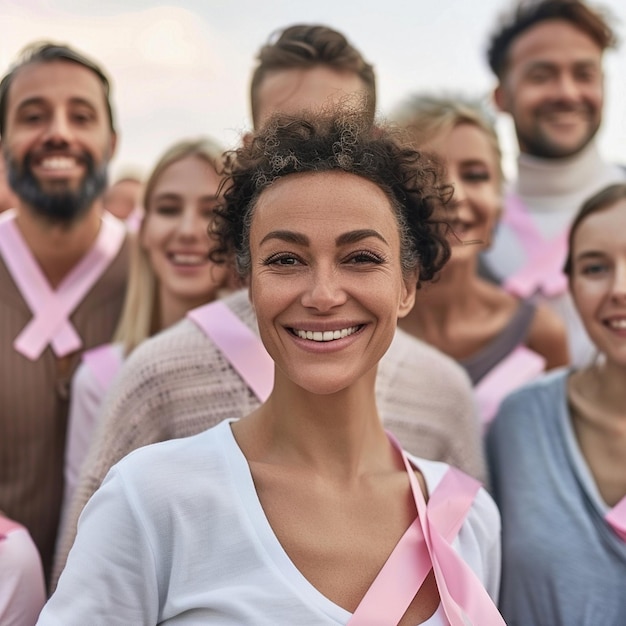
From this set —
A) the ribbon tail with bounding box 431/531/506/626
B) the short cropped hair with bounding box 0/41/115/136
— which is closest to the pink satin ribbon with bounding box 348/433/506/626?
the ribbon tail with bounding box 431/531/506/626

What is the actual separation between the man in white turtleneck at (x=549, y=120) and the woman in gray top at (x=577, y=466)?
162 centimetres

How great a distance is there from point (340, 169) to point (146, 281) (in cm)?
204

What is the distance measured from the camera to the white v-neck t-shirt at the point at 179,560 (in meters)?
1.91

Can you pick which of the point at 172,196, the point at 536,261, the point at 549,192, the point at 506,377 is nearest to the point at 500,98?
the point at 549,192

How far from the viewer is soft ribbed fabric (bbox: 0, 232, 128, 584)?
3723 mm

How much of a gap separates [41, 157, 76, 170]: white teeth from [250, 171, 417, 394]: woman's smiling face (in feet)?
7.45

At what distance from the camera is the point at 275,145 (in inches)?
83.6

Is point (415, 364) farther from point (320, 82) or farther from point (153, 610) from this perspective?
point (153, 610)

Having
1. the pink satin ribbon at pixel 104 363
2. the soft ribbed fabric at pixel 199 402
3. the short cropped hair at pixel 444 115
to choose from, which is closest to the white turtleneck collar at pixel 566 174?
the short cropped hair at pixel 444 115

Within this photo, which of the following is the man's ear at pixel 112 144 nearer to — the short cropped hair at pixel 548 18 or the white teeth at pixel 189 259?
the white teeth at pixel 189 259

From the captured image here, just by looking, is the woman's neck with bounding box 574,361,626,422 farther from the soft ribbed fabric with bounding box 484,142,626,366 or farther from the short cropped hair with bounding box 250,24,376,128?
the soft ribbed fabric with bounding box 484,142,626,366

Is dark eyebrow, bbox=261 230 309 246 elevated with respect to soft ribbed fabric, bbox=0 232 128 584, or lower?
elevated

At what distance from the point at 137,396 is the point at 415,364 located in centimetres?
88

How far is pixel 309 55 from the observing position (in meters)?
3.19
